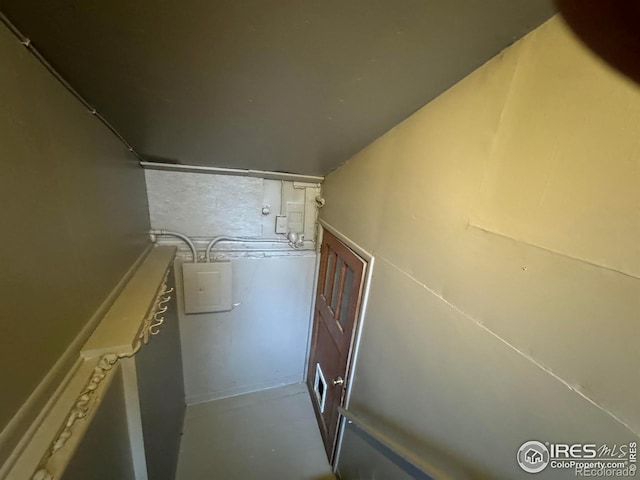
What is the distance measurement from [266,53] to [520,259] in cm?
83

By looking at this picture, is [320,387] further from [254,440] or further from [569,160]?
[569,160]

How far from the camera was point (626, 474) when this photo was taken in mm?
416

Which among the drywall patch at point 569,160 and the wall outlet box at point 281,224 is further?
the wall outlet box at point 281,224

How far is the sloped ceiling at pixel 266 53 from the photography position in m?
0.53

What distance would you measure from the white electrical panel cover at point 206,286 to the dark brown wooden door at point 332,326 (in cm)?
75

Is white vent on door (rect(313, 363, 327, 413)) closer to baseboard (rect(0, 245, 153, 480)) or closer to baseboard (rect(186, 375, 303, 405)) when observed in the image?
baseboard (rect(186, 375, 303, 405))

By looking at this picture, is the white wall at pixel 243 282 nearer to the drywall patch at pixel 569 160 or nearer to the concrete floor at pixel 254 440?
the concrete floor at pixel 254 440

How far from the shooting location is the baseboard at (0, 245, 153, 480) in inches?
18.6

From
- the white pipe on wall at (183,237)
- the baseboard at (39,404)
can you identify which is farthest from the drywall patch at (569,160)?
the white pipe on wall at (183,237)

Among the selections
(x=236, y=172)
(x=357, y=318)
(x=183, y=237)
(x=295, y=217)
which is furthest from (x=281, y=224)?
(x=357, y=318)

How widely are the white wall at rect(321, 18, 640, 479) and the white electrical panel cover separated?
53.0 inches

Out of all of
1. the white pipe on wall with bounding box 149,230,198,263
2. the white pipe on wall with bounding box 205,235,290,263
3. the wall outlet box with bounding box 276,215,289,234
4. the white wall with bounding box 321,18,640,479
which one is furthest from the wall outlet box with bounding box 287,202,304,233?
the white wall with bounding box 321,18,640,479

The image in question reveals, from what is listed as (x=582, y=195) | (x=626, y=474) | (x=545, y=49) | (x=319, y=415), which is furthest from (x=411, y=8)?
(x=319, y=415)

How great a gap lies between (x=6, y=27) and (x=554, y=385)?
136 centimetres
